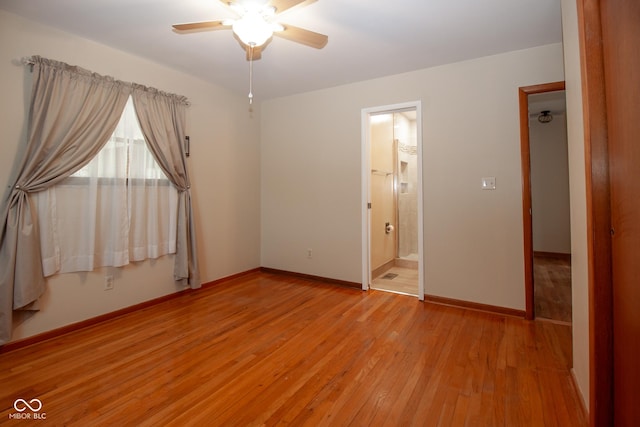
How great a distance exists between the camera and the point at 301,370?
193cm

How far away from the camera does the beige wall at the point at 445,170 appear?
2.80m

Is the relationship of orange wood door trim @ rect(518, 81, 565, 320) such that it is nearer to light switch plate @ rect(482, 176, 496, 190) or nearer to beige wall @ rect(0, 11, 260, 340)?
light switch plate @ rect(482, 176, 496, 190)

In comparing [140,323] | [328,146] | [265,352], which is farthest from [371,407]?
[328,146]

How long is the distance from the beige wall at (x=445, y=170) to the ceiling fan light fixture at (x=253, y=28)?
1.92 meters

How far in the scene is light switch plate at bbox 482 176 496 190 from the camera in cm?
287

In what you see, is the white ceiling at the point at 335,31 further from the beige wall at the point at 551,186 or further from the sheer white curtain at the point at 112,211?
the beige wall at the point at 551,186

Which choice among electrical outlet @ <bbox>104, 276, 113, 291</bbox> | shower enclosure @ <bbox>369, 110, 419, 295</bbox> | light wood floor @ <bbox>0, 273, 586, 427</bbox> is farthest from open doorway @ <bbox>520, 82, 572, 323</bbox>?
electrical outlet @ <bbox>104, 276, 113, 291</bbox>

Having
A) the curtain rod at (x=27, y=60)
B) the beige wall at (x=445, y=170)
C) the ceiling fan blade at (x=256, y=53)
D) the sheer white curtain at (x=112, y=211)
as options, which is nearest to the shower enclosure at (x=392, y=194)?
the beige wall at (x=445, y=170)

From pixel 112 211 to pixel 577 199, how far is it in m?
3.54

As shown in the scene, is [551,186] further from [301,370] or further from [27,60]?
[27,60]

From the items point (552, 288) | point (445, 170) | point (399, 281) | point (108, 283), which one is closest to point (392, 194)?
point (399, 281)

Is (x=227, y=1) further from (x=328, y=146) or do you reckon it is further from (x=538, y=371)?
(x=538, y=371)

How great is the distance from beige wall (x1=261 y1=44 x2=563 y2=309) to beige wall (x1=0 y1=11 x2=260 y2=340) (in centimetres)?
67

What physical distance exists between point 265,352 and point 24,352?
1.79 metres
